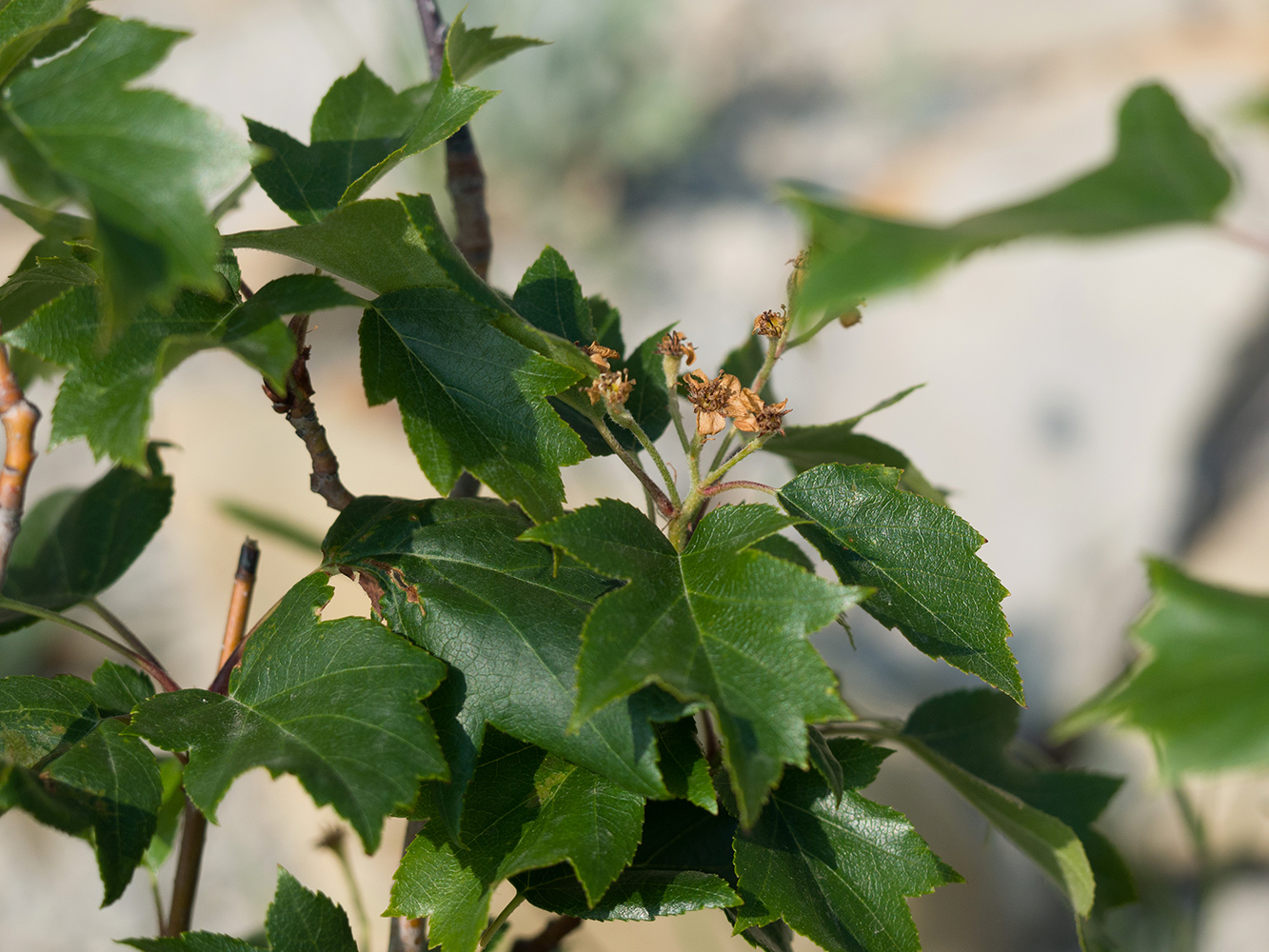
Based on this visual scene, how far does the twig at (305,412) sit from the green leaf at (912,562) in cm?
24

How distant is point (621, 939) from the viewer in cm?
112

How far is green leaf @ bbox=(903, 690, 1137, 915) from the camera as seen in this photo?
0.64 metres

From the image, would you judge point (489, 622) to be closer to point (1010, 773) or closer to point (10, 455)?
point (10, 455)

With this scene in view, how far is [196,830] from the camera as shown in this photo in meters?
0.56

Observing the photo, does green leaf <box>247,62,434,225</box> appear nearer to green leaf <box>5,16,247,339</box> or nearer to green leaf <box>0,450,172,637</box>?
green leaf <box>5,16,247,339</box>

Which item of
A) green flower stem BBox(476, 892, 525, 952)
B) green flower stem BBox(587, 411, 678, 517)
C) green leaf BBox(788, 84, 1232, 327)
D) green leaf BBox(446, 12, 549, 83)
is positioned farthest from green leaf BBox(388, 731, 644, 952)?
green leaf BBox(446, 12, 549, 83)

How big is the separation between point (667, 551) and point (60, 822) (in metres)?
0.28

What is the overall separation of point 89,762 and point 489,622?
7.5 inches

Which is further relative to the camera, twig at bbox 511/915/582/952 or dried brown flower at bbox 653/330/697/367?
twig at bbox 511/915/582/952

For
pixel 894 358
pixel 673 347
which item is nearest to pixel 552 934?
pixel 673 347

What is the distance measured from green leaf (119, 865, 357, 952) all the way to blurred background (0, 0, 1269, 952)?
0.56m

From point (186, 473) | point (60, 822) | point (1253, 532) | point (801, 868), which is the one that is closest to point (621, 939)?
point (801, 868)

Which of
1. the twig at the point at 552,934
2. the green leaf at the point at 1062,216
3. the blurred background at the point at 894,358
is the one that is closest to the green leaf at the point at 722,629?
the green leaf at the point at 1062,216

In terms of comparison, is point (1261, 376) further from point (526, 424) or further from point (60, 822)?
point (60, 822)
